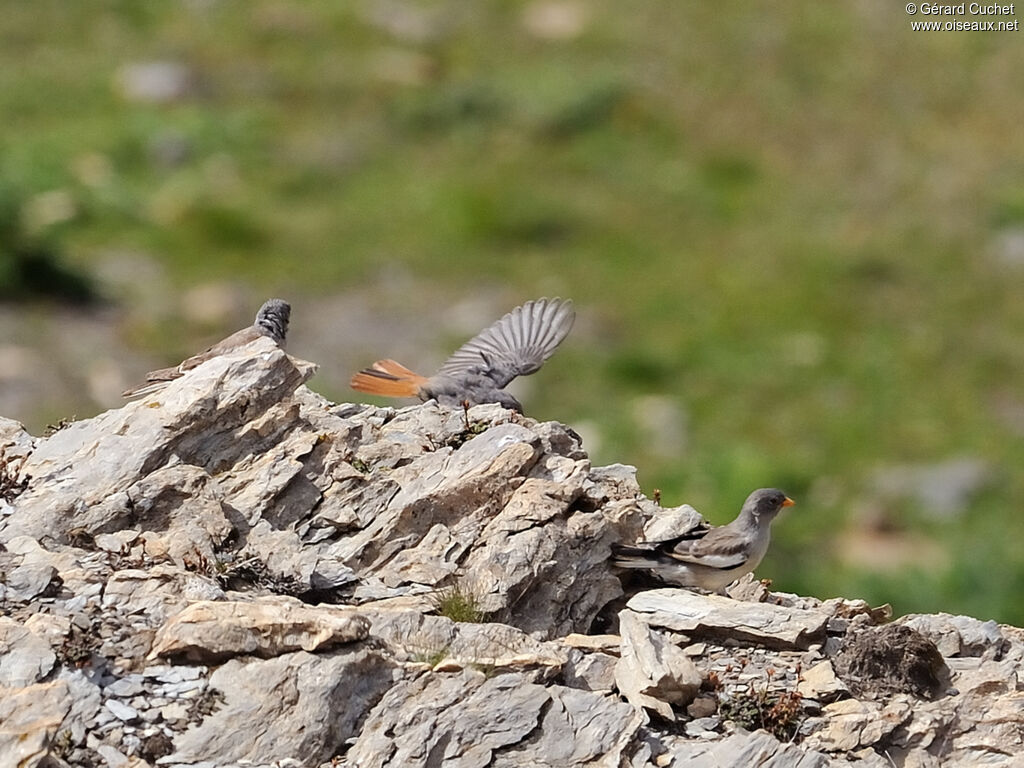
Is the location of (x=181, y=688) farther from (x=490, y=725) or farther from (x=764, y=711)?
(x=764, y=711)

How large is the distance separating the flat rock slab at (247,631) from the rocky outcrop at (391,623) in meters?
0.01

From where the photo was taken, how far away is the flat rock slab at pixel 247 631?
28.4ft

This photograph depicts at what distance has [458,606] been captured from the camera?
9.63m

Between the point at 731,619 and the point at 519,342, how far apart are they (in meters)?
4.59

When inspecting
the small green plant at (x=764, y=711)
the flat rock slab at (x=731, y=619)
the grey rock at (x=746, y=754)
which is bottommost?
the grey rock at (x=746, y=754)

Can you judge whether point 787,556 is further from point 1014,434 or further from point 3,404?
point 3,404

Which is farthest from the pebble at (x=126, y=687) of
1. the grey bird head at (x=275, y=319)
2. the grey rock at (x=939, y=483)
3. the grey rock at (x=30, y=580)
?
the grey rock at (x=939, y=483)

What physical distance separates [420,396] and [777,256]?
706 inches

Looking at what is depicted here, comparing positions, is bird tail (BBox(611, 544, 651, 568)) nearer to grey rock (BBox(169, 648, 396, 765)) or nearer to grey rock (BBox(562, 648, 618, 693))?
grey rock (BBox(562, 648, 618, 693))

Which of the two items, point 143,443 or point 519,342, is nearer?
point 143,443

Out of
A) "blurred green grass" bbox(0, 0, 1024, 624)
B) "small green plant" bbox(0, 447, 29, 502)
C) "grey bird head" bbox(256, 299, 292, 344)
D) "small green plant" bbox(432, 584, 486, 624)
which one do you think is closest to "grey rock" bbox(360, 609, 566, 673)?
"small green plant" bbox(432, 584, 486, 624)

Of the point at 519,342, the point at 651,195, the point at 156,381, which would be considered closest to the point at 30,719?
the point at 156,381

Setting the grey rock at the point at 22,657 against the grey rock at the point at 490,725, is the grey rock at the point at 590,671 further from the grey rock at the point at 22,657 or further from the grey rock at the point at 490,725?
the grey rock at the point at 22,657

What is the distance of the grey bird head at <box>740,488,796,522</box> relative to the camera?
11.4 metres
